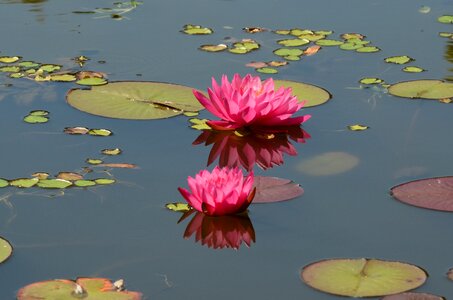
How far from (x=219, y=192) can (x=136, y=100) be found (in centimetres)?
117

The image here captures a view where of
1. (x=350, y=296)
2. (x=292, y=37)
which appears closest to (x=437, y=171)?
(x=350, y=296)

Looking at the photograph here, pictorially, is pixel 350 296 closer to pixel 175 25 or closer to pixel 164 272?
pixel 164 272

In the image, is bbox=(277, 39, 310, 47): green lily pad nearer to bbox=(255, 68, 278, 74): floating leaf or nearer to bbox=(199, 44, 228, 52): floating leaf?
bbox=(199, 44, 228, 52): floating leaf

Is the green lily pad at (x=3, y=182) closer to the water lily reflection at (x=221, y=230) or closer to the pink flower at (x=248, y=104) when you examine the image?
the water lily reflection at (x=221, y=230)

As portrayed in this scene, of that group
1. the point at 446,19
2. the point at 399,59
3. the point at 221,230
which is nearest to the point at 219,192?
the point at 221,230

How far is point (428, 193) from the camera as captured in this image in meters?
3.12

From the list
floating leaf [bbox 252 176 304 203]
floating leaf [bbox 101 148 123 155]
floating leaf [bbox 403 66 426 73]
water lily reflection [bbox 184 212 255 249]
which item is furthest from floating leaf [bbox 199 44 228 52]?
water lily reflection [bbox 184 212 255 249]

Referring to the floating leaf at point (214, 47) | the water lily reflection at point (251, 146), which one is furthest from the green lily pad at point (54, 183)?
the floating leaf at point (214, 47)

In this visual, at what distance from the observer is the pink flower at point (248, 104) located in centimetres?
359

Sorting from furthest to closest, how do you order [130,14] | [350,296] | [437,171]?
[130,14] → [437,171] → [350,296]

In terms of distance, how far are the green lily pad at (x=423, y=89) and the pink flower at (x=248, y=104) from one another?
0.60 m

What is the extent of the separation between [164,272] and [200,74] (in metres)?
1.79

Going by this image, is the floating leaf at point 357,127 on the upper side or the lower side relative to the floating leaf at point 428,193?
lower

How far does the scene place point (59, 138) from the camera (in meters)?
3.63
